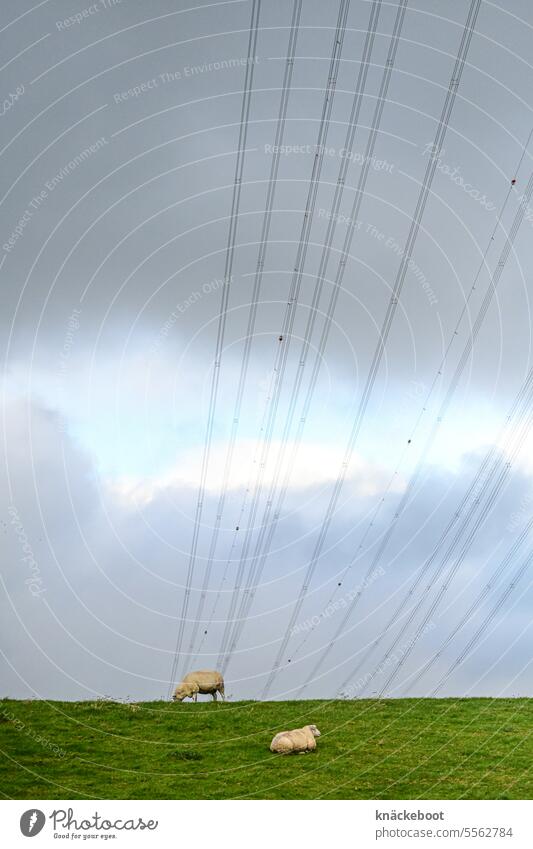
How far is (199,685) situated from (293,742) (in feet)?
29.4

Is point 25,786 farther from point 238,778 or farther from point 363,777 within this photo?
point 363,777

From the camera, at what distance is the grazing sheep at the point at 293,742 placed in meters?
25.9

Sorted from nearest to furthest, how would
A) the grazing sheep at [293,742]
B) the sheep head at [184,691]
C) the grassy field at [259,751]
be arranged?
the grassy field at [259,751], the grazing sheep at [293,742], the sheep head at [184,691]

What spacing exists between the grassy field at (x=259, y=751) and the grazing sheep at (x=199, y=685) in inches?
43.2

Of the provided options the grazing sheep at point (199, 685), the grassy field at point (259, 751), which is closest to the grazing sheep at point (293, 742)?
the grassy field at point (259, 751)

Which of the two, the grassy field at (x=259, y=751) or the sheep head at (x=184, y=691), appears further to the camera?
the sheep head at (x=184, y=691)

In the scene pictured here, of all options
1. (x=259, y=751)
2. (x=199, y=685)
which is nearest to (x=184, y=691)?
(x=199, y=685)

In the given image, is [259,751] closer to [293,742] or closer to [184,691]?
[293,742]

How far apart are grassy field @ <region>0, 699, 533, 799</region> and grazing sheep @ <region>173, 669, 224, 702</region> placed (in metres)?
1.10

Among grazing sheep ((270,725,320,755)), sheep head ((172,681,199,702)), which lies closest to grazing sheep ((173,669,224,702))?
sheep head ((172,681,199,702))

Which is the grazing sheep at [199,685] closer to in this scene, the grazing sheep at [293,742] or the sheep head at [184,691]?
the sheep head at [184,691]

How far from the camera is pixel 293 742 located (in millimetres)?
26062
